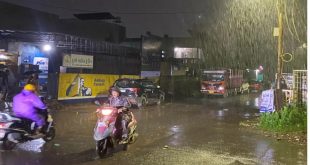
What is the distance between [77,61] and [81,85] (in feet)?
4.72

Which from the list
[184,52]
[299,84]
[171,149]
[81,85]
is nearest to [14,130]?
[171,149]

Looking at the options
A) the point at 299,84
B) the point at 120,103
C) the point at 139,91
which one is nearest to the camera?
the point at 120,103

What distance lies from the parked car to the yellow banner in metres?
1.54

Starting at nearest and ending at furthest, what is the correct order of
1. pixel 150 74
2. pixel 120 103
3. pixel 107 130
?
pixel 107 130 → pixel 120 103 → pixel 150 74

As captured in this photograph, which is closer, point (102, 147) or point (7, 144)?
point (102, 147)

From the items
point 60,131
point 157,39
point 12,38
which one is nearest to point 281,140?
point 60,131

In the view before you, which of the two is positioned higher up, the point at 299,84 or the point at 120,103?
the point at 299,84

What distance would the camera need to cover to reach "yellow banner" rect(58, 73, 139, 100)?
75.9 ft

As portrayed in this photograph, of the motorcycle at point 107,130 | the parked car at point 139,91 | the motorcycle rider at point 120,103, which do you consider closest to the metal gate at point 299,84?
the parked car at point 139,91

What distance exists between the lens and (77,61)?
24781 millimetres

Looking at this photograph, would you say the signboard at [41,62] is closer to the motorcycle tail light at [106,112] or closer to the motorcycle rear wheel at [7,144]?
the motorcycle rear wheel at [7,144]

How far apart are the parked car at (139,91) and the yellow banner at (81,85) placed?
1.54 meters

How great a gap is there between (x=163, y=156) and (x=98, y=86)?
57.4 feet

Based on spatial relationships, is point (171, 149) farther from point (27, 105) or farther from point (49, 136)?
point (27, 105)
